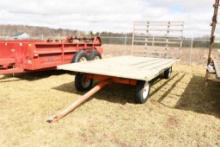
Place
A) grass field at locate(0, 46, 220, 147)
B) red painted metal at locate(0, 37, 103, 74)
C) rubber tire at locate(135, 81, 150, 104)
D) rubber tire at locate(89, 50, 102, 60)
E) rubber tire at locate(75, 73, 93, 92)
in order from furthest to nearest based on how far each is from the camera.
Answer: rubber tire at locate(89, 50, 102, 60) < red painted metal at locate(0, 37, 103, 74) < rubber tire at locate(75, 73, 93, 92) < rubber tire at locate(135, 81, 150, 104) < grass field at locate(0, 46, 220, 147)

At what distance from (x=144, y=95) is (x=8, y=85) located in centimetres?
386

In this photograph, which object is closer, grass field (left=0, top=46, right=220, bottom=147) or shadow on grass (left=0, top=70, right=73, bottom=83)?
grass field (left=0, top=46, right=220, bottom=147)

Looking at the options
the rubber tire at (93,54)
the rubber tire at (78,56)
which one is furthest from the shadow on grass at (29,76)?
the rubber tire at (93,54)

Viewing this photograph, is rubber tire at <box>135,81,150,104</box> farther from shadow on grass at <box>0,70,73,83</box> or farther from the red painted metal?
shadow on grass at <box>0,70,73,83</box>

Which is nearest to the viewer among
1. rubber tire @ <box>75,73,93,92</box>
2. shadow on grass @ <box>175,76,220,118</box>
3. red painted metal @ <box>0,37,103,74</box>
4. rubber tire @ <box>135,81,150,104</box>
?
rubber tire @ <box>135,81,150,104</box>

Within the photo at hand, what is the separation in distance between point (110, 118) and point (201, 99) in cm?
270

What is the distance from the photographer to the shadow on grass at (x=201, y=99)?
4.91m

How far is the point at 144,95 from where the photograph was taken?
510 centimetres

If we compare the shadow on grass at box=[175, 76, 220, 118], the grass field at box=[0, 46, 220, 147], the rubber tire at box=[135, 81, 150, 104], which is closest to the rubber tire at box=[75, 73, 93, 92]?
the grass field at box=[0, 46, 220, 147]

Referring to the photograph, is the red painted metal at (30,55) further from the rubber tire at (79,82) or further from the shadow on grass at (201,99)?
the shadow on grass at (201,99)

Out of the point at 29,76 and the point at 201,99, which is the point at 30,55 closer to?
the point at 29,76

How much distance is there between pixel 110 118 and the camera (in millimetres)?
4215

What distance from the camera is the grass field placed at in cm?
341

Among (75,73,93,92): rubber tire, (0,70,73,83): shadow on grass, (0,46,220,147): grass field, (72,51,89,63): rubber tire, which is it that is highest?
(72,51,89,63): rubber tire
